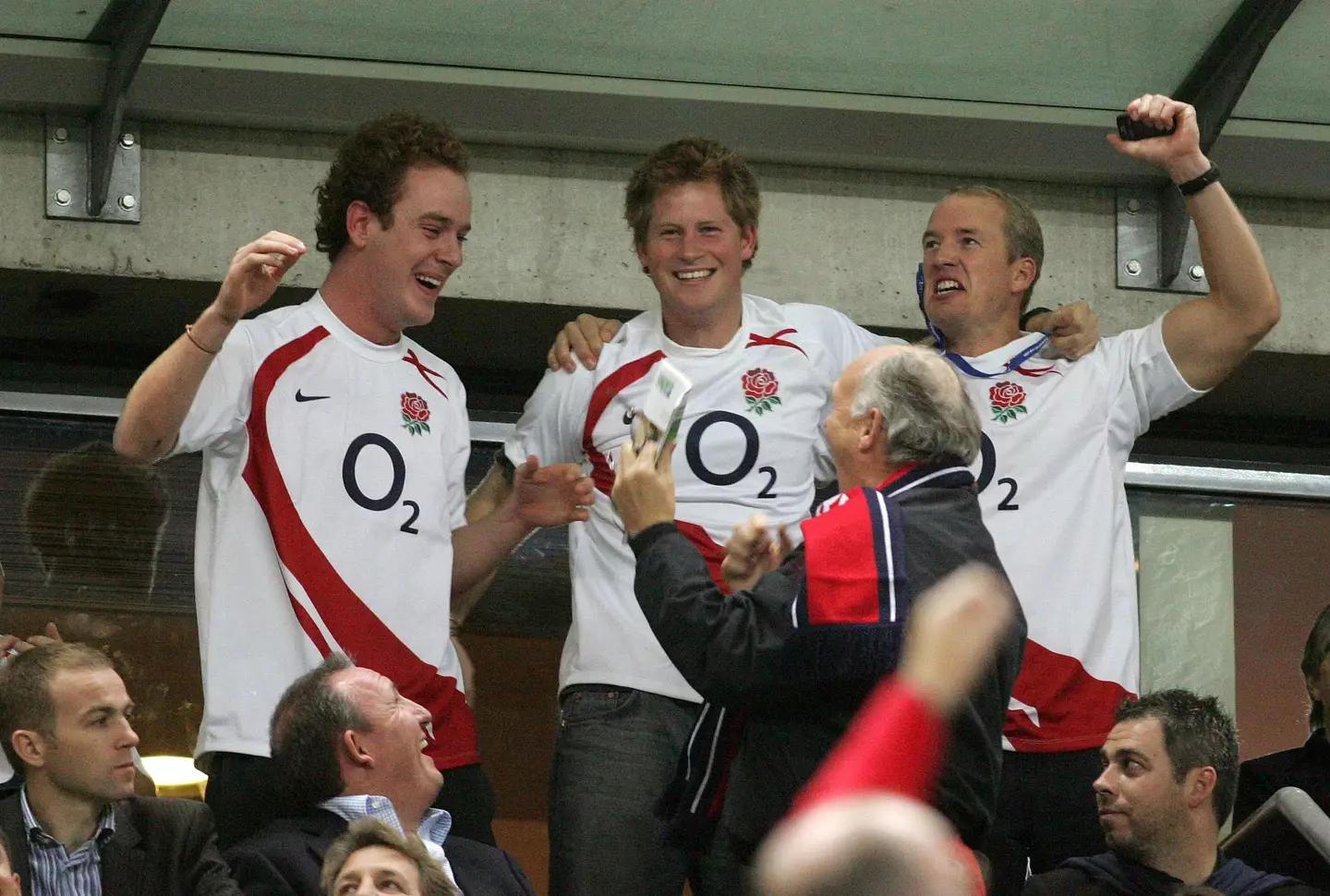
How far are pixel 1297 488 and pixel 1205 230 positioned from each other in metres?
2.47

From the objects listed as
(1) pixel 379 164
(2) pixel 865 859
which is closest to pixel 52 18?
(1) pixel 379 164

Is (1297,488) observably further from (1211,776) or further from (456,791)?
(456,791)

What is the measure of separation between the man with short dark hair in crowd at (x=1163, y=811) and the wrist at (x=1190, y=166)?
1.20 m

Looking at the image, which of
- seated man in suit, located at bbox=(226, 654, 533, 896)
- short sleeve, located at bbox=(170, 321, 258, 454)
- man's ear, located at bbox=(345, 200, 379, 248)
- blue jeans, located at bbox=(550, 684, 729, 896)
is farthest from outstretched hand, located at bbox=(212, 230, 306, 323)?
blue jeans, located at bbox=(550, 684, 729, 896)

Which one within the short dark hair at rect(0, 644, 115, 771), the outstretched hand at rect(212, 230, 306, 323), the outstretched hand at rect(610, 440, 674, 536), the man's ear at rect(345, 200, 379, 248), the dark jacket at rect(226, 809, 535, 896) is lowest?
the dark jacket at rect(226, 809, 535, 896)

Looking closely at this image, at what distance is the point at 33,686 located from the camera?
4.54 meters

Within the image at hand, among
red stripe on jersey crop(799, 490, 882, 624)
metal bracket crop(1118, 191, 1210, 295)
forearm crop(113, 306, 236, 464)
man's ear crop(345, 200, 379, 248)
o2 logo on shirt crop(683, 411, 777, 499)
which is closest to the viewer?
red stripe on jersey crop(799, 490, 882, 624)

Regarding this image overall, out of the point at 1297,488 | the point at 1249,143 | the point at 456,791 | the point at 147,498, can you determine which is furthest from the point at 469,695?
the point at 1297,488

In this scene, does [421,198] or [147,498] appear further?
[147,498]

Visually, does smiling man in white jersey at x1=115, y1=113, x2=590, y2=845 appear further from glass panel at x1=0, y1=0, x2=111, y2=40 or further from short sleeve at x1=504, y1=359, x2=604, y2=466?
glass panel at x1=0, y1=0, x2=111, y2=40

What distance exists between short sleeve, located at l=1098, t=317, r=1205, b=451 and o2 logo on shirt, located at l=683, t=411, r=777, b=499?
0.91m

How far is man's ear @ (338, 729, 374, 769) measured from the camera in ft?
14.5

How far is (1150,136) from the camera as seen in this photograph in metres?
5.01

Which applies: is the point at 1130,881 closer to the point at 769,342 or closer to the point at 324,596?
the point at 769,342
